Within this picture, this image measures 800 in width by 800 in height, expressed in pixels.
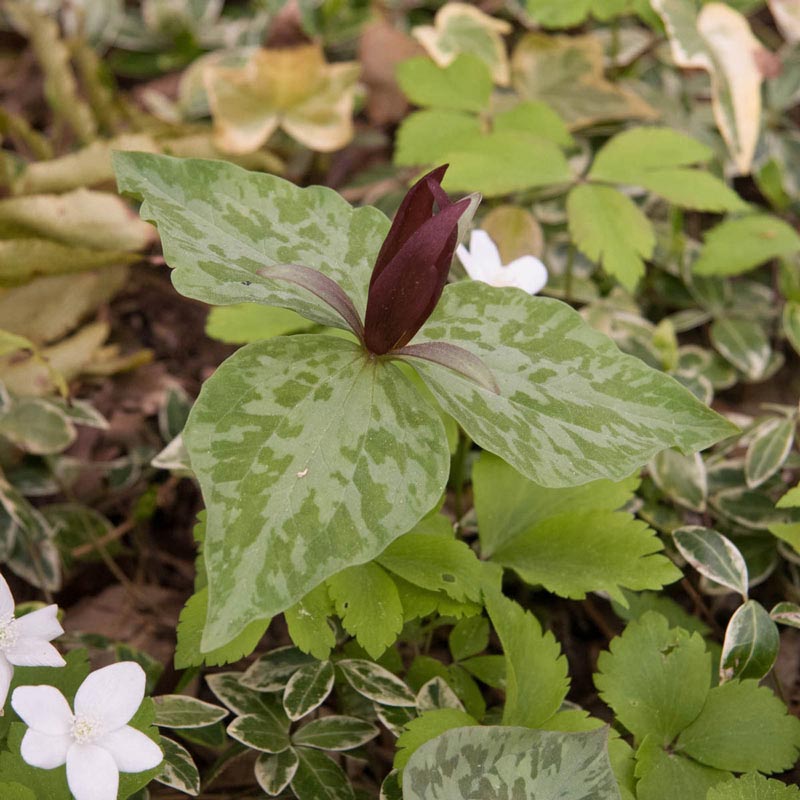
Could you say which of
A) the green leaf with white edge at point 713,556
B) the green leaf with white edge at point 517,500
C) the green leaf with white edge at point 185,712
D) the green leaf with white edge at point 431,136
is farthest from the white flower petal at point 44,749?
the green leaf with white edge at point 431,136

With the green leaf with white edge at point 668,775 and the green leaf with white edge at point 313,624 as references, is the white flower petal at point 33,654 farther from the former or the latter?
the green leaf with white edge at point 668,775

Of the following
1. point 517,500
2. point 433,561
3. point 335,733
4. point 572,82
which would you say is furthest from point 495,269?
point 572,82

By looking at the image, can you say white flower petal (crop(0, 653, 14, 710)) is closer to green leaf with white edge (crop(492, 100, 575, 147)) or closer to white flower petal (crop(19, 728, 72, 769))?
white flower petal (crop(19, 728, 72, 769))

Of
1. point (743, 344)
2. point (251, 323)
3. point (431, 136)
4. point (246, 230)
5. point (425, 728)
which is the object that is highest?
point (246, 230)

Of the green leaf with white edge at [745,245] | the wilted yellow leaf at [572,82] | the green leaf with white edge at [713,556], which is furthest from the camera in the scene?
the wilted yellow leaf at [572,82]

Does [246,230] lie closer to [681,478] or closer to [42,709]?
[42,709]
